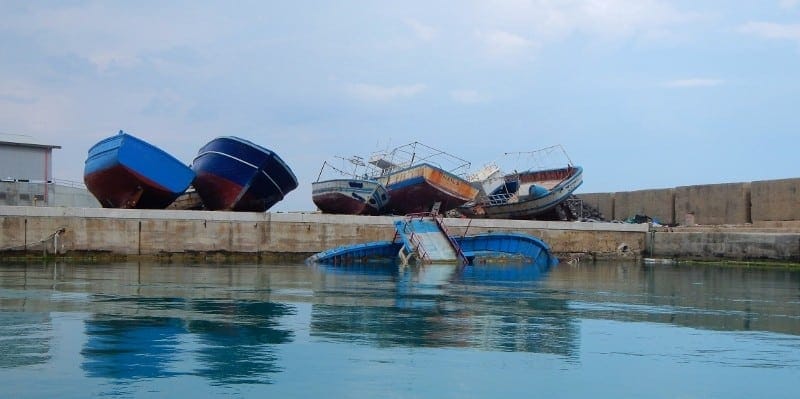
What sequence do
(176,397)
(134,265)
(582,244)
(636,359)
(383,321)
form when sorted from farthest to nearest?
(582,244), (134,265), (383,321), (636,359), (176,397)

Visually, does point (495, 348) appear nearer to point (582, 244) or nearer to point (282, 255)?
point (282, 255)

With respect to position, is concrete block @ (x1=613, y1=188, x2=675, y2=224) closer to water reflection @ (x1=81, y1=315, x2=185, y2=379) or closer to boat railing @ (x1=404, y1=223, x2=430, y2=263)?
boat railing @ (x1=404, y1=223, x2=430, y2=263)

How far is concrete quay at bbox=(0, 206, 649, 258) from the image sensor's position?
25.5 meters

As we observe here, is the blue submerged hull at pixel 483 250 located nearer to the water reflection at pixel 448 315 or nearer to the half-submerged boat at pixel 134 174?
the half-submerged boat at pixel 134 174

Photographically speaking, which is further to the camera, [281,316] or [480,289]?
[480,289]

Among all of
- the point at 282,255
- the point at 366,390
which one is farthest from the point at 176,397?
the point at 282,255

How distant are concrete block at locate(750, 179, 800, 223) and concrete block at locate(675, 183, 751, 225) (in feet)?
1.56

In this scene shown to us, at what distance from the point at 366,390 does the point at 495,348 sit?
8.81ft

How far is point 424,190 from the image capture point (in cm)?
3366


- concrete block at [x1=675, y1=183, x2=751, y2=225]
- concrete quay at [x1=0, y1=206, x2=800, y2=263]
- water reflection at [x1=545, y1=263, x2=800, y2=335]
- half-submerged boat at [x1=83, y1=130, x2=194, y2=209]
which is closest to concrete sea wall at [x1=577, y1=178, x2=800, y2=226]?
concrete block at [x1=675, y1=183, x2=751, y2=225]

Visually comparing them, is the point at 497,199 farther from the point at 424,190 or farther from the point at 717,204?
the point at 717,204

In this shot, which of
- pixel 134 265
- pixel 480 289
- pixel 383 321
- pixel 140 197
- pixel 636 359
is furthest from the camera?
pixel 140 197

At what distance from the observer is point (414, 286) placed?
1836 centimetres

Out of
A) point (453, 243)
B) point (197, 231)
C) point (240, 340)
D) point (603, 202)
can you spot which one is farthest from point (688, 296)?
point (603, 202)
